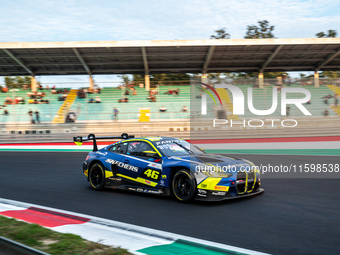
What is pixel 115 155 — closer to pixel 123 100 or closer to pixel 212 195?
pixel 212 195

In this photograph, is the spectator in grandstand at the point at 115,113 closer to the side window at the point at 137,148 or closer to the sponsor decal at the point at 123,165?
→ the sponsor decal at the point at 123,165

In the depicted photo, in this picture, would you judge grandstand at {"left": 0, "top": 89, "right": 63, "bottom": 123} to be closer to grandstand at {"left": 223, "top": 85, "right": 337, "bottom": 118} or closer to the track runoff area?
the track runoff area

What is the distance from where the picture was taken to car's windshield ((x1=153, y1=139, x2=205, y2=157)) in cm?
725

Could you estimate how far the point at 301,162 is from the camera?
11914mm

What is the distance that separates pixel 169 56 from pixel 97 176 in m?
18.2

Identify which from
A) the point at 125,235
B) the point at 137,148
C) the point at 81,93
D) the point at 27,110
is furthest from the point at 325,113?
the point at 27,110

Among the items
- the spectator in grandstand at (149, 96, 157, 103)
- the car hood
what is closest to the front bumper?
the car hood

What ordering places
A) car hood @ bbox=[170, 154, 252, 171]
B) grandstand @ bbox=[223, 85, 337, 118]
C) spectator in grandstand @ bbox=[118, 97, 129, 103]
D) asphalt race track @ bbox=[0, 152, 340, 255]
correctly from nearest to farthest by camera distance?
1. asphalt race track @ bbox=[0, 152, 340, 255]
2. car hood @ bbox=[170, 154, 252, 171]
3. grandstand @ bbox=[223, 85, 337, 118]
4. spectator in grandstand @ bbox=[118, 97, 129, 103]

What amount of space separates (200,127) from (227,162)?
10.5 metres

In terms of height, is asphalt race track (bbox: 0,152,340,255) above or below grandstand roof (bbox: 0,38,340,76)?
below

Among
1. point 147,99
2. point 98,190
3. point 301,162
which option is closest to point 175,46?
point 147,99

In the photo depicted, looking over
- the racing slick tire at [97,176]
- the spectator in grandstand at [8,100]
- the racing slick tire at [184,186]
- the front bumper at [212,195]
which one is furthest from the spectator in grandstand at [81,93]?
the front bumper at [212,195]

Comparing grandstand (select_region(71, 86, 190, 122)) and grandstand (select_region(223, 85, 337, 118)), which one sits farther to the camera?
grandstand (select_region(71, 86, 190, 122))

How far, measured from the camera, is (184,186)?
6617 mm
